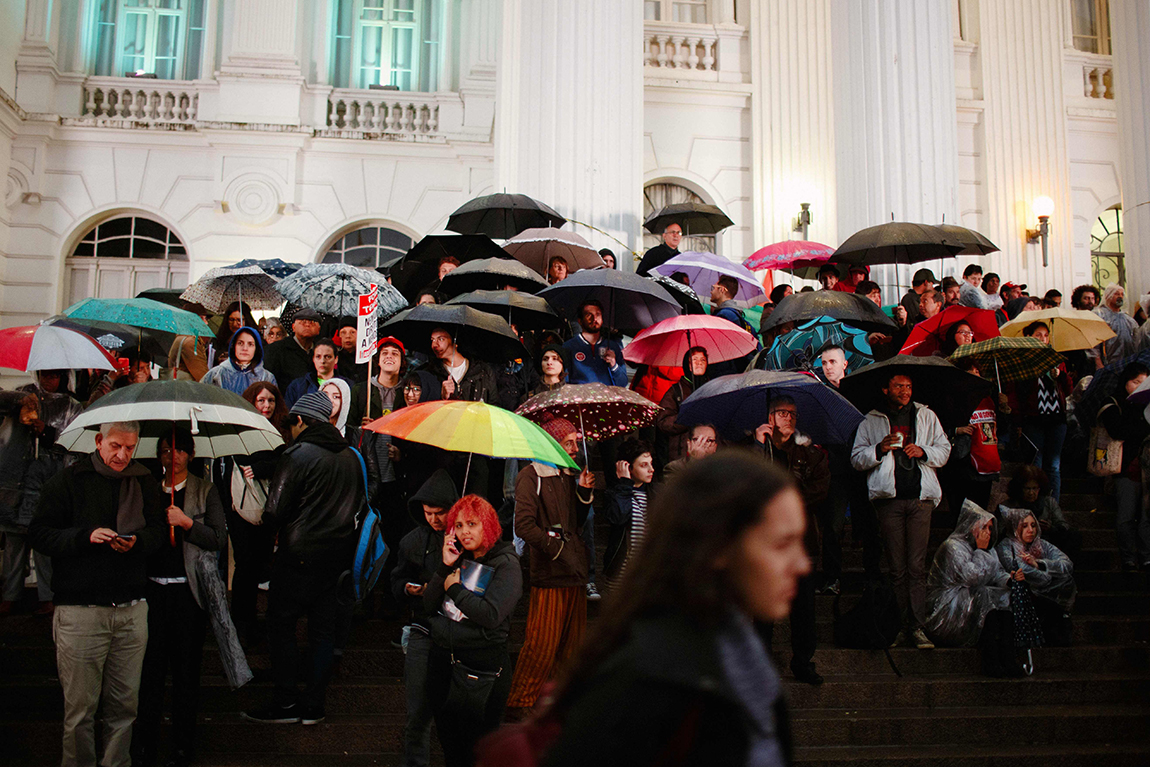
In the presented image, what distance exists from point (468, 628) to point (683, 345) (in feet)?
13.9

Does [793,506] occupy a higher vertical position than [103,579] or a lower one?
higher

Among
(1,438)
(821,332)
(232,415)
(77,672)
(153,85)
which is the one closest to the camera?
(77,672)

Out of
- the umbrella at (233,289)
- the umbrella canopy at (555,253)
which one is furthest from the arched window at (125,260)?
the umbrella canopy at (555,253)

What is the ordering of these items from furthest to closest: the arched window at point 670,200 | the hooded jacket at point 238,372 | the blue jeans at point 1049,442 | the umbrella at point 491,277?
the arched window at point 670,200, the umbrella at point 491,277, the blue jeans at point 1049,442, the hooded jacket at point 238,372

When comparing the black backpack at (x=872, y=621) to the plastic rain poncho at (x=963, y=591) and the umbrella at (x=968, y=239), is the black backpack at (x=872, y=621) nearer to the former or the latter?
the plastic rain poncho at (x=963, y=591)

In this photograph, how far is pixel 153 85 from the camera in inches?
706

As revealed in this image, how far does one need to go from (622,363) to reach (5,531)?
16.4 feet

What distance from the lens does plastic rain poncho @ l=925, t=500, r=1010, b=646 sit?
7.00m

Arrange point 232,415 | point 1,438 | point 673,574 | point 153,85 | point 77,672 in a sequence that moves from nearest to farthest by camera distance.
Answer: point 673,574
point 77,672
point 232,415
point 1,438
point 153,85

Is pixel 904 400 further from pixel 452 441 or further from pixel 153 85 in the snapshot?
pixel 153 85

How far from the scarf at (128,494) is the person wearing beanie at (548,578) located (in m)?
2.14

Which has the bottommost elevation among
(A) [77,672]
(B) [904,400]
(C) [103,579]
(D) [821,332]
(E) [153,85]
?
(A) [77,672]

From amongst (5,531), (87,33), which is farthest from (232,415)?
(87,33)

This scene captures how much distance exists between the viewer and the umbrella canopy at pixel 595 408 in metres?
6.68
